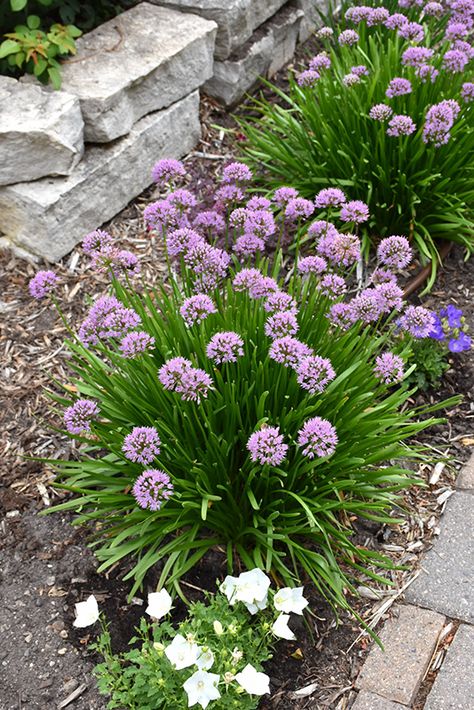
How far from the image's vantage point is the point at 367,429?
94.3 inches

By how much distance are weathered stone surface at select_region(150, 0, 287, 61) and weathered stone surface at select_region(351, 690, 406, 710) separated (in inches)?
134

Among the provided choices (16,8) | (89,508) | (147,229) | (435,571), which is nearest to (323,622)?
(435,571)

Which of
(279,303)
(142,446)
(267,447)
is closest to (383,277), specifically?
(279,303)

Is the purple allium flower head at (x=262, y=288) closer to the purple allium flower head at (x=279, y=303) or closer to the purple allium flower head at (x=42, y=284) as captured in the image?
the purple allium flower head at (x=279, y=303)

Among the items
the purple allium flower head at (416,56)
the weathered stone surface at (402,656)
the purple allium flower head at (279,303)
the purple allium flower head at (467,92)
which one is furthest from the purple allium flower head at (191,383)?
the purple allium flower head at (467,92)

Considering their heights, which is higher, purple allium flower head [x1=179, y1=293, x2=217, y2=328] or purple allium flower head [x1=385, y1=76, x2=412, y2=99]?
purple allium flower head [x1=385, y1=76, x2=412, y2=99]

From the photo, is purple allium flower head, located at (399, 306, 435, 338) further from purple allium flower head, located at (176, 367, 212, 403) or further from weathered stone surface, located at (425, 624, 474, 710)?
weathered stone surface, located at (425, 624, 474, 710)

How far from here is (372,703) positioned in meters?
2.15

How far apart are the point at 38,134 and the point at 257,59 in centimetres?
165

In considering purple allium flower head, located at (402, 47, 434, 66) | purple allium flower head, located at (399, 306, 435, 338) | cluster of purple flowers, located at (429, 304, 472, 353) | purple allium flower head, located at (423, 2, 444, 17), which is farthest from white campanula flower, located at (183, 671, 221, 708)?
purple allium flower head, located at (423, 2, 444, 17)

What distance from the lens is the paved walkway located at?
7.07ft

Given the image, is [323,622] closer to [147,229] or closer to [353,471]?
[353,471]

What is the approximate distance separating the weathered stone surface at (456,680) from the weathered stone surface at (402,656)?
55 millimetres

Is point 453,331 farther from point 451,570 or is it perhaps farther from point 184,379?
point 184,379
